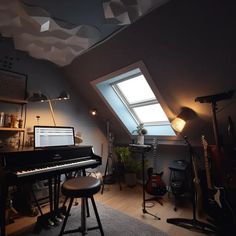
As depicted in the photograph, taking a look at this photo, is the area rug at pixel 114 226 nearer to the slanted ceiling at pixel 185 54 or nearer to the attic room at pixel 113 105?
the attic room at pixel 113 105

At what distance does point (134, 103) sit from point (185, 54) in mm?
1676

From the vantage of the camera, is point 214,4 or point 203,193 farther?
point 203,193

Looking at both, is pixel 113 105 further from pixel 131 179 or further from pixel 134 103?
pixel 131 179

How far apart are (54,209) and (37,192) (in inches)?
19.9

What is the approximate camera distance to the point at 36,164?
1.88m

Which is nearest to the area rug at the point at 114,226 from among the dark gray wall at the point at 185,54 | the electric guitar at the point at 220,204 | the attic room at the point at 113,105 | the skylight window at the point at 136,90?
the attic room at the point at 113,105

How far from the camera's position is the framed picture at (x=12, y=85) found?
2434 millimetres

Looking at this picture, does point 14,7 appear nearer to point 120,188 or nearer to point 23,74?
point 23,74

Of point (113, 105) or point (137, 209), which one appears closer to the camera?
point (137, 209)

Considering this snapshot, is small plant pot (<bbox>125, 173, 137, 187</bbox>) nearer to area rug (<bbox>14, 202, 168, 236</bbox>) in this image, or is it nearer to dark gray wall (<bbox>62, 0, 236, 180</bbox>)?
area rug (<bbox>14, 202, 168, 236</bbox>)

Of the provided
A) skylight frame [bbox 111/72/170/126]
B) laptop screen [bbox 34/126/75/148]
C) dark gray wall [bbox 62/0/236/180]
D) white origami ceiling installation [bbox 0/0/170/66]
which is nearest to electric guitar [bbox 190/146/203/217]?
dark gray wall [bbox 62/0/236/180]

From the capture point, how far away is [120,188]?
10.7 ft

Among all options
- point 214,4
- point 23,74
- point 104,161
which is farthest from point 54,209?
point 214,4

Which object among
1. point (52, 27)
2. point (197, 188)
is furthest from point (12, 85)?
point (197, 188)
